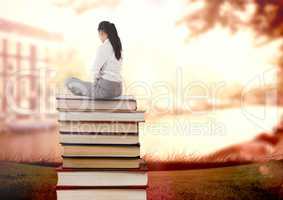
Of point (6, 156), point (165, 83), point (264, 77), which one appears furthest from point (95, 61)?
point (264, 77)

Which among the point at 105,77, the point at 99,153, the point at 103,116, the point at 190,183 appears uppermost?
the point at 105,77

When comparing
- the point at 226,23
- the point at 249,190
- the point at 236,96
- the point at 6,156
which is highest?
the point at 226,23

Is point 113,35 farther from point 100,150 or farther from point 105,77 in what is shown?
point 100,150

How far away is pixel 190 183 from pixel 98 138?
36 centimetres

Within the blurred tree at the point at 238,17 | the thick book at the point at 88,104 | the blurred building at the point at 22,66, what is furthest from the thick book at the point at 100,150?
the blurred tree at the point at 238,17

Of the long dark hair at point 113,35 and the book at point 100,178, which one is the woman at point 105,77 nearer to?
the long dark hair at point 113,35

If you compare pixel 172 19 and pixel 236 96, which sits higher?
pixel 172 19

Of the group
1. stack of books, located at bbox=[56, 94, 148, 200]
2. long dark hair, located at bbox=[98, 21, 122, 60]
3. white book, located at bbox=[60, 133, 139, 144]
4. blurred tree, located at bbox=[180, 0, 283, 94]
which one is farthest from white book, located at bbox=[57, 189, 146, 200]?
blurred tree, located at bbox=[180, 0, 283, 94]

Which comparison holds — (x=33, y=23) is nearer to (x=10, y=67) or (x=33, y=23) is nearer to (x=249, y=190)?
(x=10, y=67)

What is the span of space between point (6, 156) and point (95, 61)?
42 cm

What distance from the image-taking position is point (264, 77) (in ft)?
5.22

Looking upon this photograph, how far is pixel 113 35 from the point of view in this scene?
1.50m

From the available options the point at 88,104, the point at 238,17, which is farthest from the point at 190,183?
the point at 238,17

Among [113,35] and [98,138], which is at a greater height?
A: [113,35]
